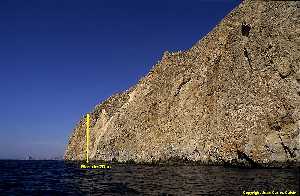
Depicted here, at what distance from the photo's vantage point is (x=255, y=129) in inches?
2734

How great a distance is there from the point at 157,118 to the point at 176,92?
7.67m

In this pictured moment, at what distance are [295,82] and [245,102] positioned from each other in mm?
9252

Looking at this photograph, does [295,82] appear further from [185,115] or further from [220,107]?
[185,115]

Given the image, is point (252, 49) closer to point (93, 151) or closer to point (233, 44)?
point (233, 44)

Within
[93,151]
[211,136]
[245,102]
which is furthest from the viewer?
[93,151]

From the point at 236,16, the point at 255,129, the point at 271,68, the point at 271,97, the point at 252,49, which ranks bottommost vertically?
the point at 255,129

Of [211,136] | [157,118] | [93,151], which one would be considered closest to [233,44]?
[211,136]

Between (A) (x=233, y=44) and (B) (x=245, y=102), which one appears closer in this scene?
(B) (x=245, y=102)

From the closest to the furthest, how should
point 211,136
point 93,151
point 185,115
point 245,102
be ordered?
point 245,102, point 211,136, point 185,115, point 93,151

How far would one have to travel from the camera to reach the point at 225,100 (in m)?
78.0

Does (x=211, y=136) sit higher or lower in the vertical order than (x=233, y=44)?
lower

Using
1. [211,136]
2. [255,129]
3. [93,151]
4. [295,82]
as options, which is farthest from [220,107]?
[93,151]

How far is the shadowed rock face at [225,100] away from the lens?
67812 mm

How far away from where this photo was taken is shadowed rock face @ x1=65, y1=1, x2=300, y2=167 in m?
67.8
